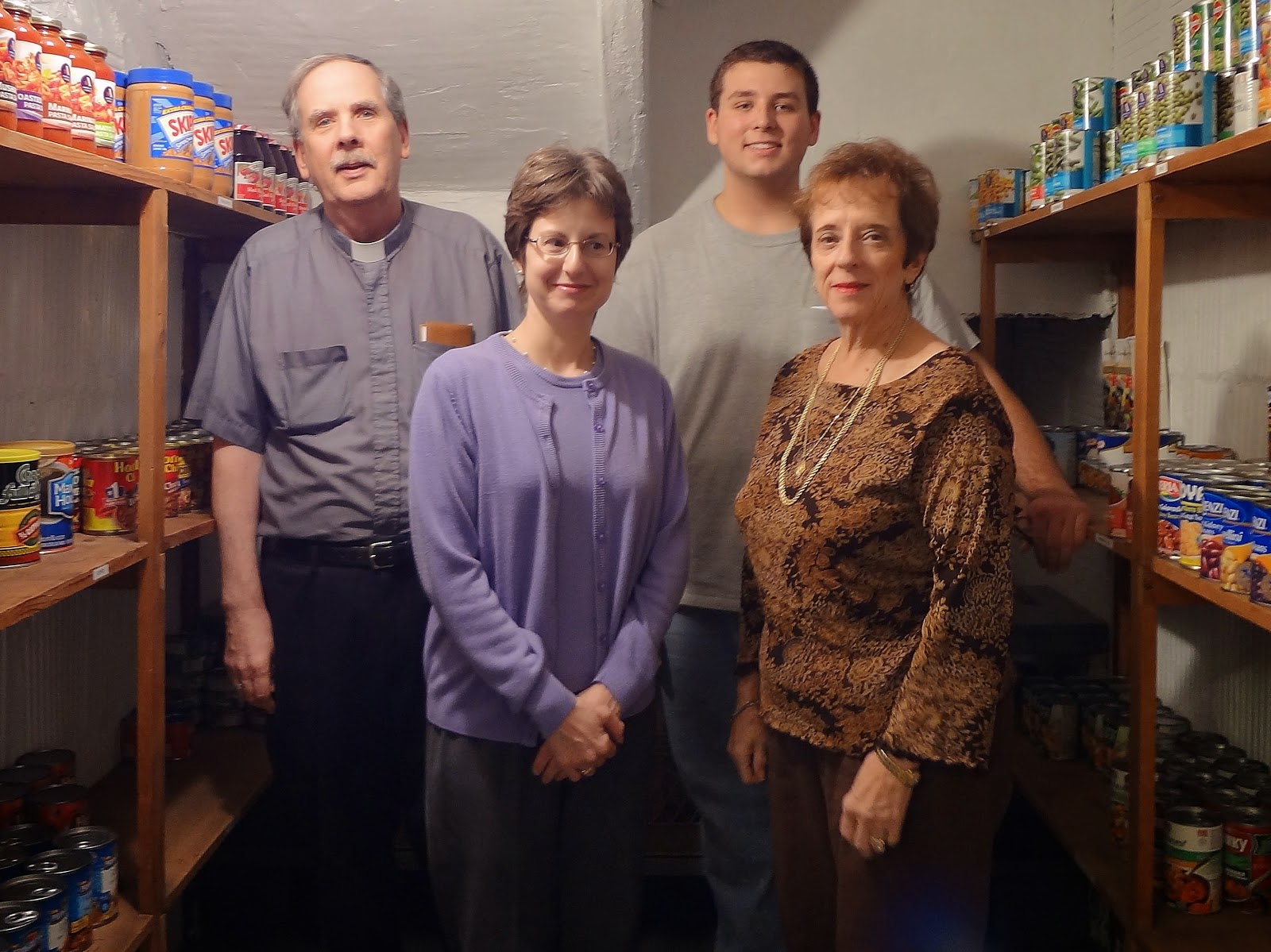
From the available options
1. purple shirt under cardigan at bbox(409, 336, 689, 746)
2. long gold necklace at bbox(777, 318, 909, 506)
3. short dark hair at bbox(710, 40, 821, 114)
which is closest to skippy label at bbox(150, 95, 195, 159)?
purple shirt under cardigan at bbox(409, 336, 689, 746)

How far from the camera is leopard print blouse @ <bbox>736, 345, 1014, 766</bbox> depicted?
1.28 meters

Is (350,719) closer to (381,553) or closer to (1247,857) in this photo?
(381,553)

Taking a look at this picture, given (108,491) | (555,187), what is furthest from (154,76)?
(555,187)

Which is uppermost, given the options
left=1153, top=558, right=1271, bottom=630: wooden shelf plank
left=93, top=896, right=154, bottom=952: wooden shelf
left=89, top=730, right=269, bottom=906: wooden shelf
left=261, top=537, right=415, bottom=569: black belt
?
left=261, top=537, right=415, bottom=569: black belt

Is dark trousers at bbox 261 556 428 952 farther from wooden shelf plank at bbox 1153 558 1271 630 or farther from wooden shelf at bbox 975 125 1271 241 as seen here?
wooden shelf at bbox 975 125 1271 241

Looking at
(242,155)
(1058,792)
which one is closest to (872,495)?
(1058,792)

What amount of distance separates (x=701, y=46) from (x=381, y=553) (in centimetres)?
176

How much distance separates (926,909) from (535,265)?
0.97 meters

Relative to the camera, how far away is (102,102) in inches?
66.2

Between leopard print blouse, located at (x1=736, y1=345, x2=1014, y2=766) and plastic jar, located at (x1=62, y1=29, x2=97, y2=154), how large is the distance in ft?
3.65

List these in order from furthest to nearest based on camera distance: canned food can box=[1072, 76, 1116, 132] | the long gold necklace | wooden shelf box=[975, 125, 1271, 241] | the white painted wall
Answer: the white painted wall
canned food can box=[1072, 76, 1116, 132]
wooden shelf box=[975, 125, 1271, 241]
the long gold necklace

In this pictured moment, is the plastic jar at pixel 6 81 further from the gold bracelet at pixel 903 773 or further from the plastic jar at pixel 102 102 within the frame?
the gold bracelet at pixel 903 773

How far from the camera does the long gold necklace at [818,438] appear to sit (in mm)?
1388

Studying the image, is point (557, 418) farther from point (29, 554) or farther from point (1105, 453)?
point (1105, 453)
